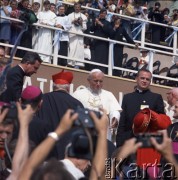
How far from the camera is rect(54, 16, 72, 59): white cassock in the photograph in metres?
17.6

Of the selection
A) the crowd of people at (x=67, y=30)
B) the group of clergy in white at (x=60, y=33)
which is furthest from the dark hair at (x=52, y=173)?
the group of clergy in white at (x=60, y=33)

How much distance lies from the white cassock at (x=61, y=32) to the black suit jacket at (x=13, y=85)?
556 cm

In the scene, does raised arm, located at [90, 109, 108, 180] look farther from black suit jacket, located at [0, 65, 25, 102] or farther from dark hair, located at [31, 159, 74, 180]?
black suit jacket, located at [0, 65, 25, 102]

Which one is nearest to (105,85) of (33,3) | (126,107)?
(33,3)

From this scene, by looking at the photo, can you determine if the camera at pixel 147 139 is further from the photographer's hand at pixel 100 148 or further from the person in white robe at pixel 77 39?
the person in white robe at pixel 77 39

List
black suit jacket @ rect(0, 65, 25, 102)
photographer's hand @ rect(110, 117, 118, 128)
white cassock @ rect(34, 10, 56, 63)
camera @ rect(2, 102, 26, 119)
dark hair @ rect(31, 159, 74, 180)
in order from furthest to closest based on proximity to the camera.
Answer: white cassock @ rect(34, 10, 56, 63)
photographer's hand @ rect(110, 117, 118, 128)
black suit jacket @ rect(0, 65, 25, 102)
camera @ rect(2, 102, 26, 119)
dark hair @ rect(31, 159, 74, 180)

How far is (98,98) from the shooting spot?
13.9 meters

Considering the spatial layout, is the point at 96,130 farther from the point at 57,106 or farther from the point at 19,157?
the point at 57,106

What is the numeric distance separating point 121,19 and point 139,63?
4.91 feet

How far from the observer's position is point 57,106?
36.8 feet

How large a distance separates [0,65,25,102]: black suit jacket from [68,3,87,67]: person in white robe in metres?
5.95

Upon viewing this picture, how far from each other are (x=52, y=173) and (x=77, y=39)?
39.6 feet

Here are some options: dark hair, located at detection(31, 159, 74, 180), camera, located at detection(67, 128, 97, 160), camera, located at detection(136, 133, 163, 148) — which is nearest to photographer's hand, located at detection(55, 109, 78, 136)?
camera, located at detection(67, 128, 97, 160)

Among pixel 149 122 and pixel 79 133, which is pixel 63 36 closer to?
pixel 149 122
